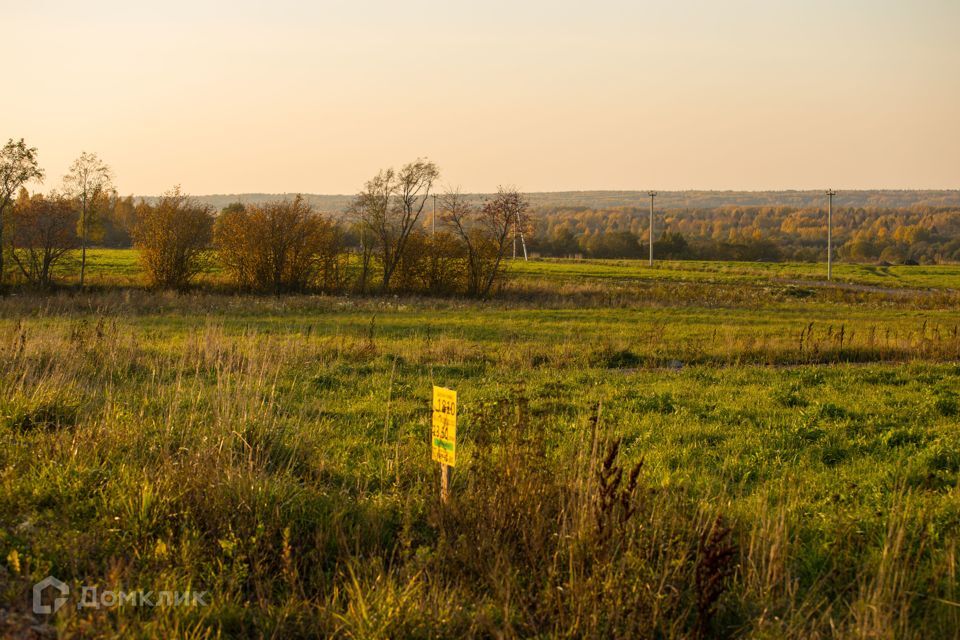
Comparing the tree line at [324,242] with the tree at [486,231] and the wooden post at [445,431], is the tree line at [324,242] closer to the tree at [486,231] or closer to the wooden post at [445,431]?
the tree at [486,231]

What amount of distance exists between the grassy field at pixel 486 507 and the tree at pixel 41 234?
29169mm

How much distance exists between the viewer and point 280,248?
44250mm

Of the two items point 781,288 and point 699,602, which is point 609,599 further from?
point 781,288

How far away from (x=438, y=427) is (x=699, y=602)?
2.46m

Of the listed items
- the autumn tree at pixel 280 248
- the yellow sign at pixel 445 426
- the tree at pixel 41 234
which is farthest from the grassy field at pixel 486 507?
the autumn tree at pixel 280 248

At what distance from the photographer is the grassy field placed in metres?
5.02

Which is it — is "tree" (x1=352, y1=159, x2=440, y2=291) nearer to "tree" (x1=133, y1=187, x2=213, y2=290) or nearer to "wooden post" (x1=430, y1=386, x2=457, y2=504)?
"tree" (x1=133, y1=187, x2=213, y2=290)

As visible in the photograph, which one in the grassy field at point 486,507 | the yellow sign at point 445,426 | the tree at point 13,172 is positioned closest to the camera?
the grassy field at point 486,507

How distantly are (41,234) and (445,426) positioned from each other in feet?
131

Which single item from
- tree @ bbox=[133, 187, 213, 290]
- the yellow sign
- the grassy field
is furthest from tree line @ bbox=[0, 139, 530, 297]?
the yellow sign

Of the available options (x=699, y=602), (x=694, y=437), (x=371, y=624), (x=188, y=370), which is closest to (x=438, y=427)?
(x=371, y=624)

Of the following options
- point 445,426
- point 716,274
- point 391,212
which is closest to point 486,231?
point 391,212

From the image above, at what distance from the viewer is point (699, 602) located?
485 centimetres

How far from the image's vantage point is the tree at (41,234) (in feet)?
132
